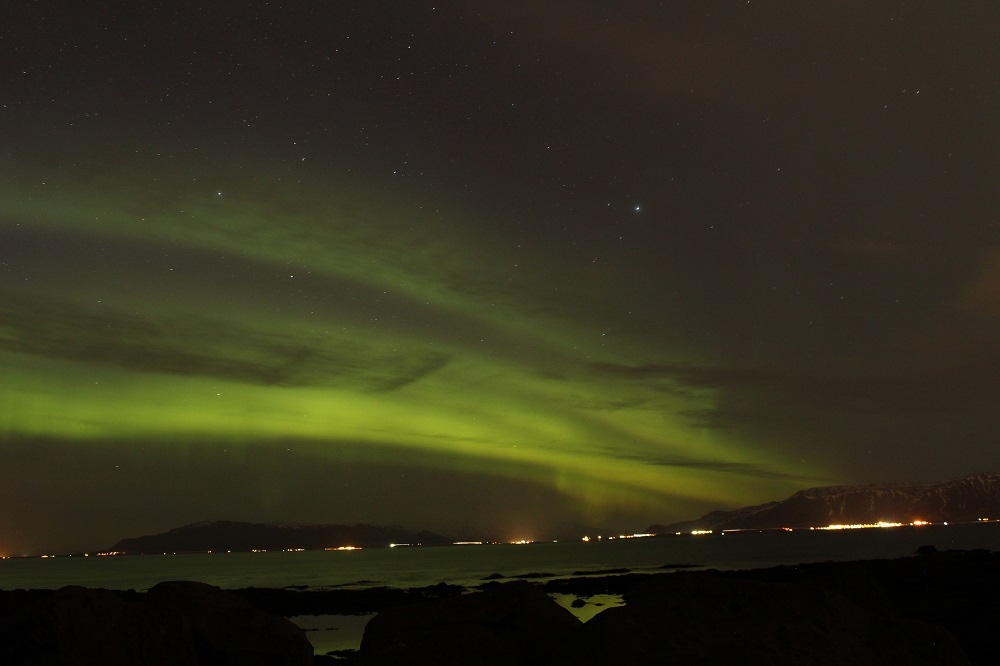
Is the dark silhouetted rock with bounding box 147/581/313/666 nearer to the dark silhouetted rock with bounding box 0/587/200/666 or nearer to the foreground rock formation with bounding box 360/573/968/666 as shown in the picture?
the dark silhouetted rock with bounding box 0/587/200/666

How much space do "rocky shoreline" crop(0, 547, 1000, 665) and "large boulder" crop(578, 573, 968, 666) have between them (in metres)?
0.01

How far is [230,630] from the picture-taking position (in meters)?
15.2

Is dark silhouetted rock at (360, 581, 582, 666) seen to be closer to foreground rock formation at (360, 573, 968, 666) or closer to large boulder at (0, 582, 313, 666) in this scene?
foreground rock formation at (360, 573, 968, 666)

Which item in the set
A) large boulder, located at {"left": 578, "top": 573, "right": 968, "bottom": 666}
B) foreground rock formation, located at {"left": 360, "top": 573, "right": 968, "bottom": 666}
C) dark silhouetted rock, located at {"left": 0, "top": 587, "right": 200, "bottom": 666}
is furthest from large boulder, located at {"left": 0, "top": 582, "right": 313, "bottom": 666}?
large boulder, located at {"left": 578, "top": 573, "right": 968, "bottom": 666}

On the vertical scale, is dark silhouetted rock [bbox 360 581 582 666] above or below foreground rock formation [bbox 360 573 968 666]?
below

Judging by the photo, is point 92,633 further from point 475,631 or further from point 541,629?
point 541,629

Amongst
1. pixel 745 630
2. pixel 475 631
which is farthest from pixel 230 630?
pixel 745 630

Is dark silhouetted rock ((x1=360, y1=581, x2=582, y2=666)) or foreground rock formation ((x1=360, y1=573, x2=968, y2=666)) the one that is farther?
dark silhouetted rock ((x1=360, y1=581, x2=582, y2=666))

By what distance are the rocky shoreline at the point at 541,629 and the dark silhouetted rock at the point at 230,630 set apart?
0.9 inches

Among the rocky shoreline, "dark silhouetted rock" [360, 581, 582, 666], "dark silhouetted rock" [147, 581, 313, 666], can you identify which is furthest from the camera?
"dark silhouetted rock" [147, 581, 313, 666]

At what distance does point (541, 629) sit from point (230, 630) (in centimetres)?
688

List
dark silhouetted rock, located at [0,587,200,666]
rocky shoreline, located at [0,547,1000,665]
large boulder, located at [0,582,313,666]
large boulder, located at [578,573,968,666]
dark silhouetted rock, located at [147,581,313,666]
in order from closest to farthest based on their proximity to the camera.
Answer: large boulder, located at [578,573,968,666]
rocky shoreline, located at [0,547,1000,665]
dark silhouetted rock, located at [0,587,200,666]
large boulder, located at [0,582,313,666]
dark silhouetted rock, located at [147,581,313,666]

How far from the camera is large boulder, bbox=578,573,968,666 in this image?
7.73 m

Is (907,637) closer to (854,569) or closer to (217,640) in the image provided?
(854,569)
